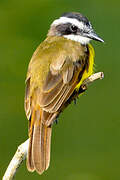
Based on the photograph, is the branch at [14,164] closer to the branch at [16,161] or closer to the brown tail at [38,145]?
the branch at [16,161]

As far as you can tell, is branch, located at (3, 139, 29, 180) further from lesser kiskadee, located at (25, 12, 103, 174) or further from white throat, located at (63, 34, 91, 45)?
white throat, located at (63, 34, 91, 45)

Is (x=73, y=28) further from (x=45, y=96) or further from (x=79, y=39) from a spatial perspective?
(x=45, y=96)

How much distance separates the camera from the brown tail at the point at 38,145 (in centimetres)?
592

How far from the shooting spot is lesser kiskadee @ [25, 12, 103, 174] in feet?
20.0

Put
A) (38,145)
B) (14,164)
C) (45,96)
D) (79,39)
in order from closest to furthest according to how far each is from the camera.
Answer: (14,164)
(38,145)
(45,96)
(79,39)

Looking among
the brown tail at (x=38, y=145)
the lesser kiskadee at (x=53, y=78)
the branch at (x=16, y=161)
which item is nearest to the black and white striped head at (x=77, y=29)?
the lesser kiskadee at (x=53, y=78)

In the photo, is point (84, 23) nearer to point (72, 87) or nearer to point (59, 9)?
point (72, 87)

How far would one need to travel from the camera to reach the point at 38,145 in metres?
6.05

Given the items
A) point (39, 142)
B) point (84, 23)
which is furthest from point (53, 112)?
point (84, 23)

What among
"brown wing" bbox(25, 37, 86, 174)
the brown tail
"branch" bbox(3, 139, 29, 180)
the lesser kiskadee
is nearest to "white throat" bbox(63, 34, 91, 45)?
the lesser kiskadee

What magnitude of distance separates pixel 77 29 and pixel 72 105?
1.91 m

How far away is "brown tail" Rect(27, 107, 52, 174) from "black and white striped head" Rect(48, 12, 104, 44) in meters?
1.24

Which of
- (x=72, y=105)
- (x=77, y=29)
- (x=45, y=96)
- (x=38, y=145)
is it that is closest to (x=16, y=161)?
(x=38, y=145)

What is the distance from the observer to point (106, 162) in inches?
332
